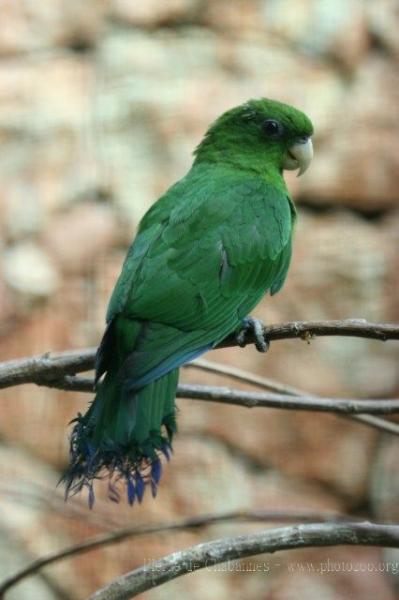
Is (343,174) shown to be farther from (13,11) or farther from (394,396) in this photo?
(13,11)

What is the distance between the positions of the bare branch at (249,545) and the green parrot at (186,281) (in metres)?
0.16

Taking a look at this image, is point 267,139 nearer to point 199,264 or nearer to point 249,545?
point 199,264

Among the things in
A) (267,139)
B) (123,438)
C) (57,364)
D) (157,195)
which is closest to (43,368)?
(57,364)

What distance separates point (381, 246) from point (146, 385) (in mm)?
2369

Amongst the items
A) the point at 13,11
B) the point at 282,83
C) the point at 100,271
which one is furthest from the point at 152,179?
the point at 13,11

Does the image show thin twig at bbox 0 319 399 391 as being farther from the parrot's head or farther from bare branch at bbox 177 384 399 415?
the parrot's head

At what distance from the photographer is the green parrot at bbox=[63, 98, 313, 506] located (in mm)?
1470

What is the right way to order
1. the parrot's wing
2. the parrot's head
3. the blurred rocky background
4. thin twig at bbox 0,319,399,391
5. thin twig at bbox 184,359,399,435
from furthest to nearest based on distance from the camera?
the blurred rocky background < the parrot's head < thin twig at bbox 184,359,399,435 < the parrot's wing < thin twig at bbox 0,319,399,391

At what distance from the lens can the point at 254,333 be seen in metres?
1.71

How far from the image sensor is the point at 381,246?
146 inches

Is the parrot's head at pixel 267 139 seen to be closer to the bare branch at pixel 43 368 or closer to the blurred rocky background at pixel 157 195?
the bare branch at pixel 43 368

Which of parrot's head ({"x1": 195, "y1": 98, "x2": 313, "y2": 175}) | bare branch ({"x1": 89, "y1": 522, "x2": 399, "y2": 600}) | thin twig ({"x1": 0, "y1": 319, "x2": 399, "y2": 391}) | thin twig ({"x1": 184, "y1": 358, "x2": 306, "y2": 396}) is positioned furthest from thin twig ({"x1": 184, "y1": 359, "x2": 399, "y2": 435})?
parrot's head ({"x1": 195, "y1": 98, "x2": 313, "y2": 175})

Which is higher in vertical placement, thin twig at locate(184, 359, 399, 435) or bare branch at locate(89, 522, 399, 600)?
thin twig at locate(184, 359, 399, 435)

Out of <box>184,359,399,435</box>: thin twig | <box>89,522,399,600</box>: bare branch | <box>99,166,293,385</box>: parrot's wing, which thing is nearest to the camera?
<box>89,522,399,600</box>: bare branch
